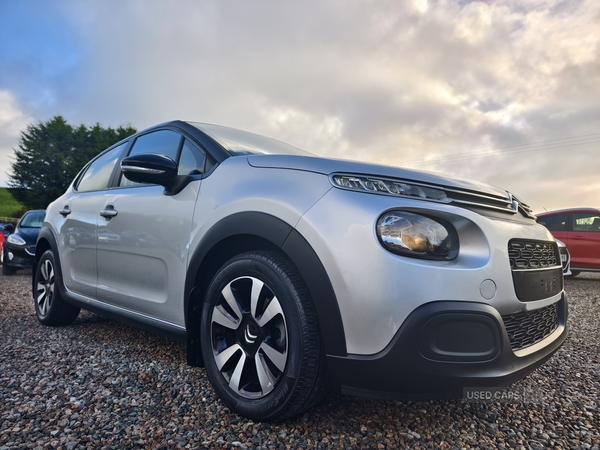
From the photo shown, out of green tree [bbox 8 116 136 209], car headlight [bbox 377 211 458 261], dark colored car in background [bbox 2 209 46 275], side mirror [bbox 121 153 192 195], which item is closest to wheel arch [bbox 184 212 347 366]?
car headlight [bbox 377 211 458 261]

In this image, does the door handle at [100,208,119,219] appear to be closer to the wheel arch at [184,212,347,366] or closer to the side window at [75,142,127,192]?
the side window at [75,142,127,192]

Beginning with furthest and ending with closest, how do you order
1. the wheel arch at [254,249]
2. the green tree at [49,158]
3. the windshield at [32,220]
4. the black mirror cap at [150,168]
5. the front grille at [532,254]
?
1. the green tree at [49,158]
2. the windshield at [32,220]
3. the black mirror cap at [150,168]
4. the front grille at [532,254]
5. the wheel arch at [254,249]

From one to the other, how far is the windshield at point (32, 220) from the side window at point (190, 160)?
8674mm

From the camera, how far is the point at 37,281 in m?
4.29

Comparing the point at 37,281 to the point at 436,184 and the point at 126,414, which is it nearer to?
the point at 126,414

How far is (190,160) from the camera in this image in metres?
2.61

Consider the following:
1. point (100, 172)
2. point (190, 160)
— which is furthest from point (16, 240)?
point (190, 160)

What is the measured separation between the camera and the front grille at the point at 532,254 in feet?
6.07

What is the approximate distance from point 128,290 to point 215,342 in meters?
0.97

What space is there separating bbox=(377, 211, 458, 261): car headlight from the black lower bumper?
8.1 inches

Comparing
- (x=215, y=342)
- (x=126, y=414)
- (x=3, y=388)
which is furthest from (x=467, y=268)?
(x=3, y=388)

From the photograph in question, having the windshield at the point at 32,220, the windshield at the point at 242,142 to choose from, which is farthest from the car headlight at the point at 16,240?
the windshield at the point at 242,142

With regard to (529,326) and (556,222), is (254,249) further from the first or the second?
(556,222)

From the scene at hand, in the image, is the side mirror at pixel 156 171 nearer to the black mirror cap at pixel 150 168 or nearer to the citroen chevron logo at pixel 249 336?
the black mirror cap at pixel 150 168
